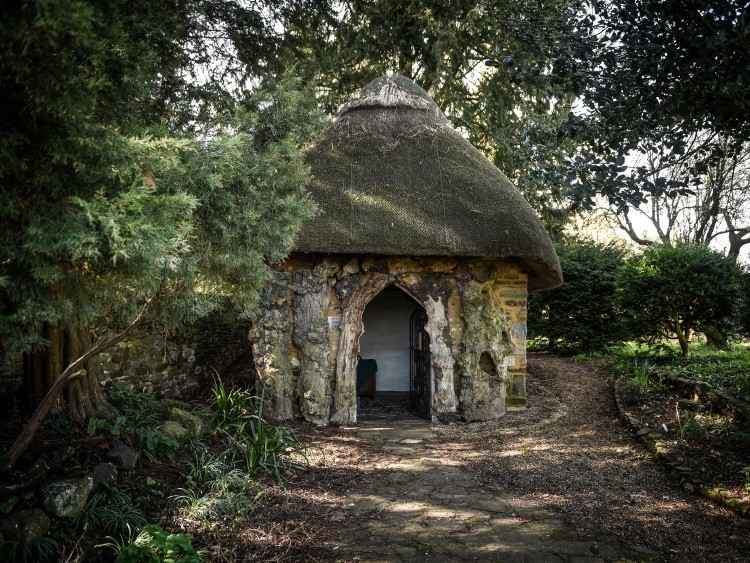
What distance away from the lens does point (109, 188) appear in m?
2.73

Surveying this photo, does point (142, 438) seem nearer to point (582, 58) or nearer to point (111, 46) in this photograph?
point (111, 46)

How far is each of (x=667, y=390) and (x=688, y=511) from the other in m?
3.96

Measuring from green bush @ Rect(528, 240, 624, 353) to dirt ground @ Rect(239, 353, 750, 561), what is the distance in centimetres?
617

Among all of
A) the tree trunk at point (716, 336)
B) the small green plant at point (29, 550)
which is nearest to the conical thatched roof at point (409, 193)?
the tree trunk at point (716, 336)

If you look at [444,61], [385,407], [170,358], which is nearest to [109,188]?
[170,358]

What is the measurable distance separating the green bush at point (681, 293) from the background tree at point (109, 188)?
7.62m

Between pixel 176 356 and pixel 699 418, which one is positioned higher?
pixel 176 356

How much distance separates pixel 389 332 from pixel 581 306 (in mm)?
4745

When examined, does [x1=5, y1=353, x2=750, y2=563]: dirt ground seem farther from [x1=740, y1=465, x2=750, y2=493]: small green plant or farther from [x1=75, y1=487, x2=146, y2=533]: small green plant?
[x1=740, y1=465, x2=750, y2=493]: small green plant

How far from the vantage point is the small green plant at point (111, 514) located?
336 cm

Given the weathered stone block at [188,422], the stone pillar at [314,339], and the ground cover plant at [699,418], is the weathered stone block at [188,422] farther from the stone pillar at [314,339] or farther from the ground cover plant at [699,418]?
→ the ground cover plant at [699,418]

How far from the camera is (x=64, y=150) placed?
2.58m

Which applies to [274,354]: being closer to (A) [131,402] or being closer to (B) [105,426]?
(A) [131,402]

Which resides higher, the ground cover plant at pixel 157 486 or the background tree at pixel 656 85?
the background tree at pixel 656 85
